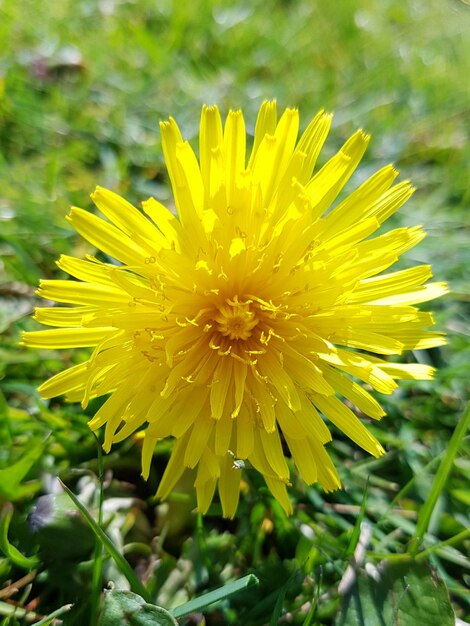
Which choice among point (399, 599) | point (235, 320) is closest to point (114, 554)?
point (235, 320)

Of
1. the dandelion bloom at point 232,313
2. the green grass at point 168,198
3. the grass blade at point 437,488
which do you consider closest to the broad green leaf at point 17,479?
the green grass at point 168,198

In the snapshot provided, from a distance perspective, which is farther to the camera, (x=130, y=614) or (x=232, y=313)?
(x=232, y=313)

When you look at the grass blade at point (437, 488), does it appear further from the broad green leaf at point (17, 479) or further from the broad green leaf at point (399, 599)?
the broad green leaf at point (17, 479)

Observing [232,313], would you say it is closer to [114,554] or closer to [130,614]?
[114,554]

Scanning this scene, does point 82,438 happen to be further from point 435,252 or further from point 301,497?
point 435,252

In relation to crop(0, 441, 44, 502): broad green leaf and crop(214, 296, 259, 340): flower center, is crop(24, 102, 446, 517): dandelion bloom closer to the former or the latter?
crop(214, 296, 259, 340): flower center

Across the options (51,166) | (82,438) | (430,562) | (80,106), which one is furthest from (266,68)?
(430,562)

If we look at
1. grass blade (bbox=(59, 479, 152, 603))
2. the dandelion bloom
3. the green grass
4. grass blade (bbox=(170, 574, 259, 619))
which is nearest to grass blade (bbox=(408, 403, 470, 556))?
the green grass
